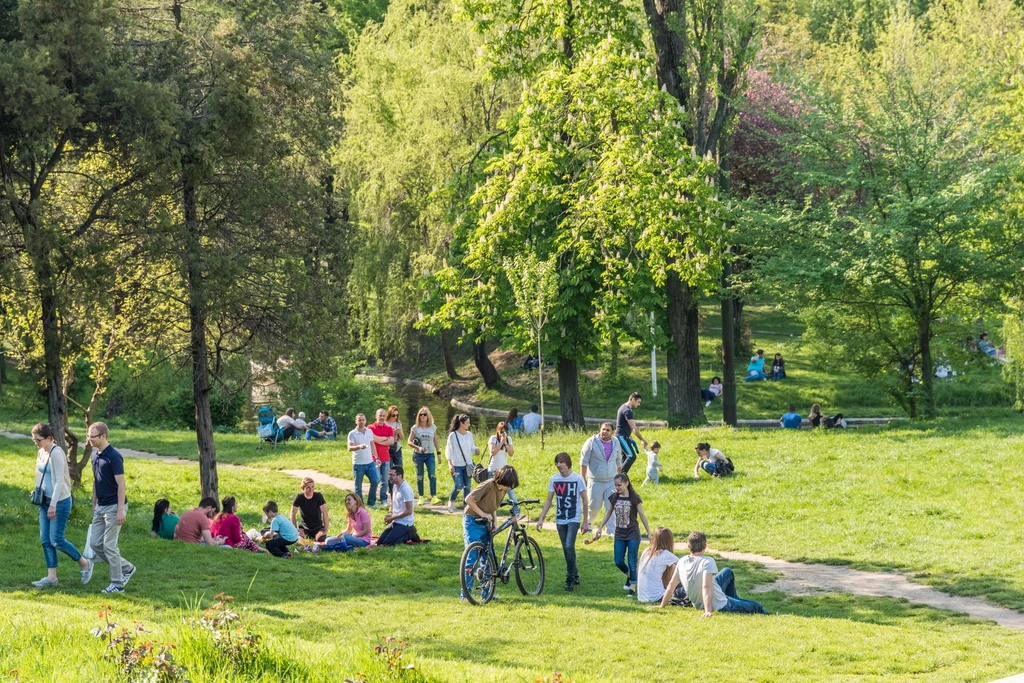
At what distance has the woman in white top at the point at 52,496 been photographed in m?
12.9

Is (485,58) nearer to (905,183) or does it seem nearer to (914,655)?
(905,183)

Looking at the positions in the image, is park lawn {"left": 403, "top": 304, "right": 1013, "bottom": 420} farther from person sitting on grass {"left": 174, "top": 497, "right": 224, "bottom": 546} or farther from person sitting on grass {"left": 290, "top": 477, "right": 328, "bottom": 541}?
person sitting on grass {"left": 174, "top": 497, "right": 224, "bottom": 546}

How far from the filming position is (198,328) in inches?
784

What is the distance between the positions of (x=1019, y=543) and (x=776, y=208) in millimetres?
13115

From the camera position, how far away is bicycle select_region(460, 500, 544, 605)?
13.1 meters

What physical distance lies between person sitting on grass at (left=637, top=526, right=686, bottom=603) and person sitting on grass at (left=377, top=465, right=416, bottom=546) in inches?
170

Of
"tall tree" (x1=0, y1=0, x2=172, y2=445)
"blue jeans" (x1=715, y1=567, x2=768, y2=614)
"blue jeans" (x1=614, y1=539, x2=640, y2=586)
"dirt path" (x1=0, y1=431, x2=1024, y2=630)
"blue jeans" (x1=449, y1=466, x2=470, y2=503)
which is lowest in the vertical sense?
"dirt path" (x1=0, y1=431, x2=1024, y2=630)

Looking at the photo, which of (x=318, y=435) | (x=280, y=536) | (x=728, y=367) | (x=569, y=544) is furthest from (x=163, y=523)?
(x=318, y=435)

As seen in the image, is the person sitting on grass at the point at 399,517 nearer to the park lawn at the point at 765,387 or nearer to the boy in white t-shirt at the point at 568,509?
the boy in white t-shirt at the point at 568,509

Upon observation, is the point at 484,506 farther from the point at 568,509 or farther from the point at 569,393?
the point at 569,393

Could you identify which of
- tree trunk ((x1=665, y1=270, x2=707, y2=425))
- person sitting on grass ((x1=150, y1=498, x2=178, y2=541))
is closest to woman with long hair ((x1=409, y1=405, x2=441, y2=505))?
person sitting on grass ((x1=150, y1=498, x2=178, y2=541))

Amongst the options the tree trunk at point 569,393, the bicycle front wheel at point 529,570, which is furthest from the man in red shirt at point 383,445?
the tree trunk at point 569,393

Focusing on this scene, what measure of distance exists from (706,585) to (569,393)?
59.2ft

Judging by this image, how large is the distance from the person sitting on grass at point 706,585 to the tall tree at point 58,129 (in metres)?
9.46
